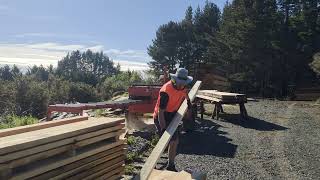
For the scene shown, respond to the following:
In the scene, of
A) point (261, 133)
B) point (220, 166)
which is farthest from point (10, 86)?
point (220, 166)

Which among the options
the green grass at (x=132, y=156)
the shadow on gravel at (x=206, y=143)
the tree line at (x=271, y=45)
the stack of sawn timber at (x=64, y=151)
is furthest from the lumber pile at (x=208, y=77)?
the stack of sawn timber at (x=64, y=151)

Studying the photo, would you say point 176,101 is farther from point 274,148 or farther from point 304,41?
point 304,41

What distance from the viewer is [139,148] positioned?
10.8m

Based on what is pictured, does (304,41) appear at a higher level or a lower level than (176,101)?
higher

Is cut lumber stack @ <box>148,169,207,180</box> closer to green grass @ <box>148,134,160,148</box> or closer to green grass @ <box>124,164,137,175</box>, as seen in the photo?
green grass @ <box>124,164,137,175</box>

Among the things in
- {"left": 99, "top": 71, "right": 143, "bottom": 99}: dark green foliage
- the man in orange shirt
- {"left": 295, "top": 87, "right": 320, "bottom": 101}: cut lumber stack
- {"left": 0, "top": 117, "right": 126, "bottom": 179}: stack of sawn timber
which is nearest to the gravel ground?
the man in orange shirt

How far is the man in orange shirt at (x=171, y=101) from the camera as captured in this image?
784cm

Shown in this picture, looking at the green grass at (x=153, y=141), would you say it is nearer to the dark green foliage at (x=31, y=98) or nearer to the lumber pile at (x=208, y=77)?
the lumber pile at (x=208, y=77)

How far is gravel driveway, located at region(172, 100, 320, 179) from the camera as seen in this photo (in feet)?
30.3

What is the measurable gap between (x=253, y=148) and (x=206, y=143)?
138cm

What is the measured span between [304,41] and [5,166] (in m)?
32.6

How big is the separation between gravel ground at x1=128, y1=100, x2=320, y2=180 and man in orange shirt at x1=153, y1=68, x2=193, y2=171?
1.30 m

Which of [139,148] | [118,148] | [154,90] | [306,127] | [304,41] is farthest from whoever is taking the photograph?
[304,41]

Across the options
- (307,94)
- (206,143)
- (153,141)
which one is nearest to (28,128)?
(153,141)
